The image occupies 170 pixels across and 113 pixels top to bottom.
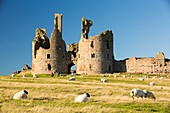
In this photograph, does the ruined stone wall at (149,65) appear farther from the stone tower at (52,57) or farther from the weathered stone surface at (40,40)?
the weathered stone surface at (40,40)

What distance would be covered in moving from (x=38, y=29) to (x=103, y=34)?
17.4 m

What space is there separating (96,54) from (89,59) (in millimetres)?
1814

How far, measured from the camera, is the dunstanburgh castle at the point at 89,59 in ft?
223

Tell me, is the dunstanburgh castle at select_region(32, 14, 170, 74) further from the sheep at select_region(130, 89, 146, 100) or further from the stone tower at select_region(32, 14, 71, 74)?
the sheep at select_region(130, 89, 146, 100)

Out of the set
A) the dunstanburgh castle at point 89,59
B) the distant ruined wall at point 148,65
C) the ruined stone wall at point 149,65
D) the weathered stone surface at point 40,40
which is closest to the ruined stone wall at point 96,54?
the dunstanburgh castle at point 89,59

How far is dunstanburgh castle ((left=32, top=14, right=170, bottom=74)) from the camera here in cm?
6794

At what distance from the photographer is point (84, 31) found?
72188mm

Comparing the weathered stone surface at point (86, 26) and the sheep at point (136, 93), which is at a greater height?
the weathered stone surface at point (86, 26)

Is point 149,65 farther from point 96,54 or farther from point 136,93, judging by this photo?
point 136,93

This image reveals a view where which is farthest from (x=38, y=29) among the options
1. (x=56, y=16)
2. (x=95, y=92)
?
(x=95, y=92)

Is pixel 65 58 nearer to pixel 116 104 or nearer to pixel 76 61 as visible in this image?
pixel 76 61

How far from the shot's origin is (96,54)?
2667 inches

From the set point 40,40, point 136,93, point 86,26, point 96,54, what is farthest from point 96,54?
point 136,93

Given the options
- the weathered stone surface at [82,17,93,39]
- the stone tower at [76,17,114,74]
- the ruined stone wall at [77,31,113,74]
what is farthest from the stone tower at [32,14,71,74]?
the weathered stone surface at [82,17,93,39]
